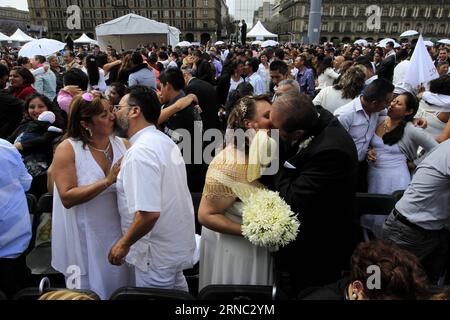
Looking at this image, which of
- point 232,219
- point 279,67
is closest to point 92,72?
point 279,67

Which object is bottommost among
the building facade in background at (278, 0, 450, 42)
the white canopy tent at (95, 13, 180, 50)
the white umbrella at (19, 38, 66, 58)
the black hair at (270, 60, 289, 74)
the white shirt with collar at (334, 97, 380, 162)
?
the white shirt with collar at (334, 97, 380, 162)

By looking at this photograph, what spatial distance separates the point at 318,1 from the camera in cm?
1777

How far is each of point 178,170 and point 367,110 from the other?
2.28m

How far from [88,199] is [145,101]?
74 cm

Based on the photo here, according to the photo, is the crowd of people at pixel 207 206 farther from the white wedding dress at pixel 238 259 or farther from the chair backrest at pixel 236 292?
the chair backrest at pixel 236 292

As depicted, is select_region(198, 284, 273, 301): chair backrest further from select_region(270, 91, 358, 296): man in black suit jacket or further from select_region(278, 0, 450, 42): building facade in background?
select_region(278, 0, 450, 42): building facade in background

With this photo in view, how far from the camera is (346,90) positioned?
13.9 ft

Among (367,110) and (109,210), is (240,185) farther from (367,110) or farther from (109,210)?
(367,110)

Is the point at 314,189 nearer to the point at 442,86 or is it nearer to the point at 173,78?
the point at 442,86

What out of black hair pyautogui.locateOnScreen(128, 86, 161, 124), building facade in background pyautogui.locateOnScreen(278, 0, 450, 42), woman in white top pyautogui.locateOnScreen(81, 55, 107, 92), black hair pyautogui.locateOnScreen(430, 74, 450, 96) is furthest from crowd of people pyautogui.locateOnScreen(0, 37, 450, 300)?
building facade in background pyautogui.locateOnScreen(278, 0, 450, 42)

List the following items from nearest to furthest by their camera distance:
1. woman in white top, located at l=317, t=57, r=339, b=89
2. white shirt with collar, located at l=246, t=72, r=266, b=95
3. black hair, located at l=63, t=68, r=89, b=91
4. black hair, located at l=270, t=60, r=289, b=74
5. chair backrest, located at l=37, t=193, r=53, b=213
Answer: chair backrest, located at l=37, t=193, r=53, b=213, black hair, located at l=63, t=68, r=89, b=91, black hair, located at l=270, t=60, r=289, b=74, white shirt with collar, located at l=246, t=72, r=266, b=95, woman in white top, located at l=317, t=57, r=339, b=89

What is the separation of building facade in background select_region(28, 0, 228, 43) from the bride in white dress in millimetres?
94124

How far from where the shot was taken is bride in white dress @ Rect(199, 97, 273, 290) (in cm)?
203

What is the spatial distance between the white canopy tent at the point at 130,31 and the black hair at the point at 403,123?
591 inches
